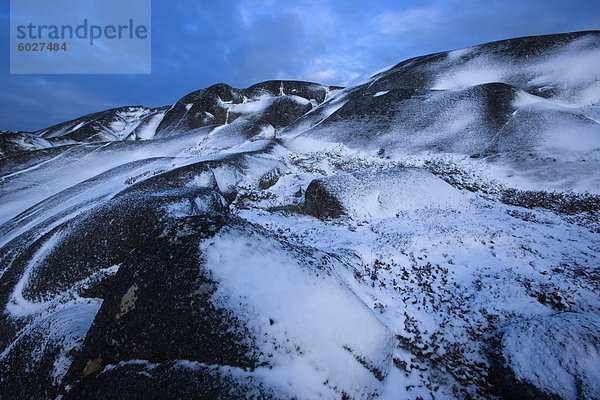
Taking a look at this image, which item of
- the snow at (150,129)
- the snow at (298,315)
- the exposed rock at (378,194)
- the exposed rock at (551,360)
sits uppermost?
the snow at (150,129)

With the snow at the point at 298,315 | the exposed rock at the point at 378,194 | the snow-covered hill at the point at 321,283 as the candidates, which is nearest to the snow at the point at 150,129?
the snow-covered hill at the point at 321,283

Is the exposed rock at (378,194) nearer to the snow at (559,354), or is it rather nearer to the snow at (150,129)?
the snow at (559,354)

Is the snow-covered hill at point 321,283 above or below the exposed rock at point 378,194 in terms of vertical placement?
below

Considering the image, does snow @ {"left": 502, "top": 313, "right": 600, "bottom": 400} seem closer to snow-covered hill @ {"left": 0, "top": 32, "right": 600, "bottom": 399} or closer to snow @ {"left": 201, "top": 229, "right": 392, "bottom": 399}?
snow-covered hill @ {"left": 0, "top": 32, "right": 600, "bottom": 399}

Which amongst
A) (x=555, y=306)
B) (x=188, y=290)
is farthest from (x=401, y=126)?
(x=188, y=290)

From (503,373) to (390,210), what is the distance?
405 inches

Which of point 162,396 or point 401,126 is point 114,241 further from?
point 401,126

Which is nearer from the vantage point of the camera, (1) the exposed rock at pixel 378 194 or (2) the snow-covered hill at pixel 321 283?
(2) the snow-covered hill at pixel 321 283

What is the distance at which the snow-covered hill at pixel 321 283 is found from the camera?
4.79m

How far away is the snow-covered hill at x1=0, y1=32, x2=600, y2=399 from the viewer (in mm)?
4789

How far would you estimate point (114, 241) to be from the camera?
28.8 feet

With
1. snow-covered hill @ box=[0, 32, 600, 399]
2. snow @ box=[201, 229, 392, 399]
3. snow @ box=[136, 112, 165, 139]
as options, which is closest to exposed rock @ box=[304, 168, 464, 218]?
snow-covered hill @ box=[0, 32, 600, 399]

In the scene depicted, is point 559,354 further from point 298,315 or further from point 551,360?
point 298,315

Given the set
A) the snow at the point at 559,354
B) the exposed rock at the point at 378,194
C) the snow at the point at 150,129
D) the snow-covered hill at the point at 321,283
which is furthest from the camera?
the snow at the point at 150,129
